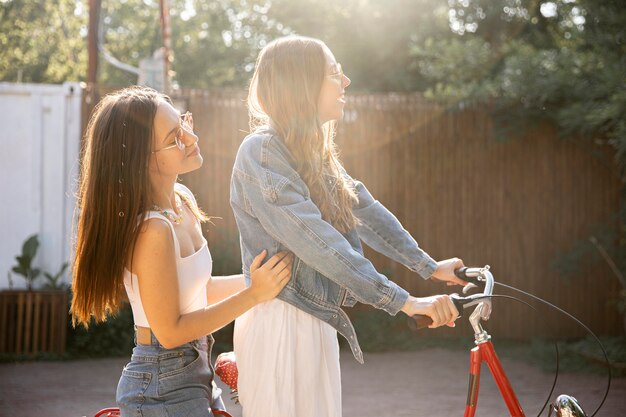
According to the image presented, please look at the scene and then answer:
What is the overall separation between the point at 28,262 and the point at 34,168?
40.6 inches

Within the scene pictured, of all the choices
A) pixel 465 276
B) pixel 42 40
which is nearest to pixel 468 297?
pixel 465 276

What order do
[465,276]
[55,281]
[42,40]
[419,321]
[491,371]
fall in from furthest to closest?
[42,40]
[55,281]
[465,276]
[491,371]
[419,321]

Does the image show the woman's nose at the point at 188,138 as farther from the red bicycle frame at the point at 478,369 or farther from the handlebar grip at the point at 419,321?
the red bicycle frame at the point at 478,369

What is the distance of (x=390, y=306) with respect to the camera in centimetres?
250

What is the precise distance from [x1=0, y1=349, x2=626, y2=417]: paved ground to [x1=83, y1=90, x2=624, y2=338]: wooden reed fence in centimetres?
148

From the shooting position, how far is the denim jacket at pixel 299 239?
2420 mm

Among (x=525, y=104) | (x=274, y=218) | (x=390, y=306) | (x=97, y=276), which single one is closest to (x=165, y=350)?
(x=97, y=276)

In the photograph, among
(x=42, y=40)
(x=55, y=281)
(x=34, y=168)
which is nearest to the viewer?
(x=55, y=281)

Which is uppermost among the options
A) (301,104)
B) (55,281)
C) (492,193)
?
(301,104)

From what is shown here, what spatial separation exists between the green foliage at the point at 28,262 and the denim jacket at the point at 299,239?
648cm

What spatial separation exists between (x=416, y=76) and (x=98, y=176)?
17.3 meters

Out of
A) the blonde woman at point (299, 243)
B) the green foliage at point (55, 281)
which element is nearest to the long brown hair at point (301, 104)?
the blonde woman at point (299, 243)

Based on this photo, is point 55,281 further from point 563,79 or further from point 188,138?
point 188,138

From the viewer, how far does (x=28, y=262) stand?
8.62 metres
